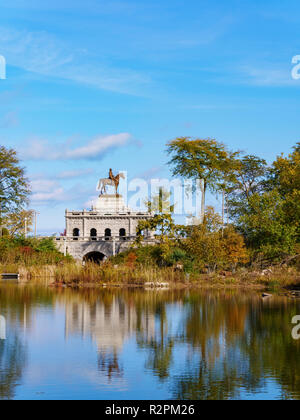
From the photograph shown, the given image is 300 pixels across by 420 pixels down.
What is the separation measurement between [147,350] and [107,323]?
4599 millimetres

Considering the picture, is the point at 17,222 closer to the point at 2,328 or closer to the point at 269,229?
the point at 269,229

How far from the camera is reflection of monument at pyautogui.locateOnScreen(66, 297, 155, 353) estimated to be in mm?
16250

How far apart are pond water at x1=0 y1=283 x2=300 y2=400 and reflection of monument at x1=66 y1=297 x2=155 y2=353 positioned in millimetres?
28

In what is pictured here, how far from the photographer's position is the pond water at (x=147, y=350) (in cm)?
1103

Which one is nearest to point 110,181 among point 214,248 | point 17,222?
point 17,222

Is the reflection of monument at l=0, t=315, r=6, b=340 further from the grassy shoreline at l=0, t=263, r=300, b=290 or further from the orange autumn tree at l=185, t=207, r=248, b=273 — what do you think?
the orange autumn tree at l=185, t=207, r=248, b=273

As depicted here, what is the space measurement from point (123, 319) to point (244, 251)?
21163 mm

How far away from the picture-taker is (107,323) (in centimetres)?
1925

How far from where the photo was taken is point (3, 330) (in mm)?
17297

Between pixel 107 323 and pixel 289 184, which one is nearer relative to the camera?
pixel 107 323

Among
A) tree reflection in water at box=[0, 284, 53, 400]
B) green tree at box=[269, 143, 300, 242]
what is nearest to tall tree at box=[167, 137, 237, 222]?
green tree at box=[269, 143, 300, 242]
